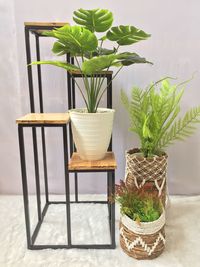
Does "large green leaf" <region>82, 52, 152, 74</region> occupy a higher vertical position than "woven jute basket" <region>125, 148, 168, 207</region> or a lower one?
higher

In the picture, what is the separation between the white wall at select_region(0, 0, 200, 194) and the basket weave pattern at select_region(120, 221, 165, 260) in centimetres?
56

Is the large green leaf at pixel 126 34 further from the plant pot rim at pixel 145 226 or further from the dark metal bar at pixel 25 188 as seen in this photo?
the plant pot rim at pixel 145 226

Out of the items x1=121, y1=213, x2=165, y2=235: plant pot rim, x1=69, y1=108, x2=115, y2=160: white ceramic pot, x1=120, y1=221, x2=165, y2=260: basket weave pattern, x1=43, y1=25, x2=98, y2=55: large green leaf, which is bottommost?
x1=120, y1=221, x2=165, y2=260: basket weave pattern

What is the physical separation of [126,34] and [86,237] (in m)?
0.91

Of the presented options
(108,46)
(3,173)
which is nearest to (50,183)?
(3,173)

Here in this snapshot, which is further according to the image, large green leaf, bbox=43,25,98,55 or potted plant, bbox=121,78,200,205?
potted plant, bbox=121,78,200,205

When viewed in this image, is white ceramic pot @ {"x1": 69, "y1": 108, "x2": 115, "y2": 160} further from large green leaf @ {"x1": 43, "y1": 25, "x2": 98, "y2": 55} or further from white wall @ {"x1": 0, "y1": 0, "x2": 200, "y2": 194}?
white wall @ {"x1": 0, "y1": 0, "x2": 200, "y2": 194}

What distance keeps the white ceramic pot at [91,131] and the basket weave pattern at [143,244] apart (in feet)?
1.14

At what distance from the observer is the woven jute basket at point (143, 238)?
38.1 inches

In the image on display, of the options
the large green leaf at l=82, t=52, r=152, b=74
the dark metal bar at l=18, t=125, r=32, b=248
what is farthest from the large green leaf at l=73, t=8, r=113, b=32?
the dark metal bar at l=18, t=125, r=32, b=248

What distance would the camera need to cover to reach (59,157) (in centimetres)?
152

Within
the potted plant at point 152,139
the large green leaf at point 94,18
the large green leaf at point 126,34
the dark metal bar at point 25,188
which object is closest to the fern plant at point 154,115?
the potted plant at point 152,139

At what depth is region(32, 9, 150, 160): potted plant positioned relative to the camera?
0.81 meters

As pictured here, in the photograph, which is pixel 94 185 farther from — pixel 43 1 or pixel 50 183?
pixel 43 1
